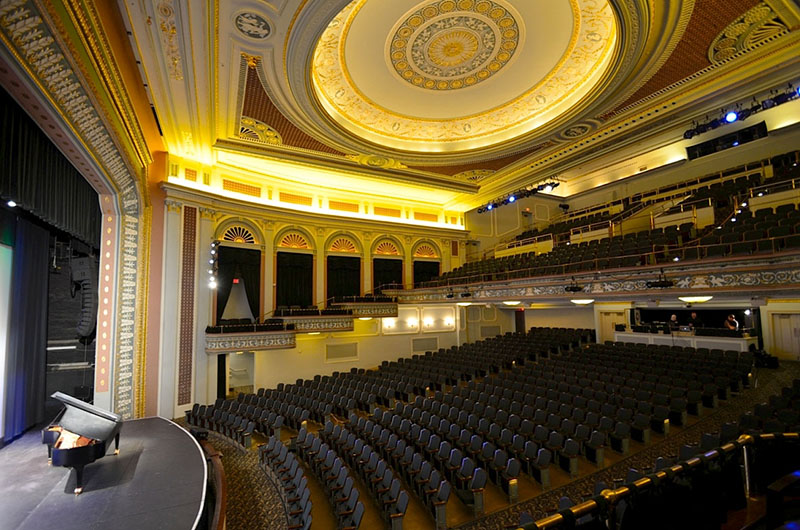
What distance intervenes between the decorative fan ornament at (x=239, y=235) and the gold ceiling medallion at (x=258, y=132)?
328 centimetres

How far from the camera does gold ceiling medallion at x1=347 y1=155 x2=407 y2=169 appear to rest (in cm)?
1162

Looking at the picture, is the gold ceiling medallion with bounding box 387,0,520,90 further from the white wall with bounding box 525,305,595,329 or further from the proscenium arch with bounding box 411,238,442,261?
the white wall with bounding box 525,305,595,329

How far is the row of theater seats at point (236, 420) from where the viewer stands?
7.38 metres

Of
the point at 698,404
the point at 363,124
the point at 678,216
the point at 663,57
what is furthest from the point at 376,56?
the point at 678,216

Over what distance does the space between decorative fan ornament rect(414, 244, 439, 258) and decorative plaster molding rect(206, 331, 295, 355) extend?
6.98m

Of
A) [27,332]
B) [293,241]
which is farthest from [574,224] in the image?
[27,332]

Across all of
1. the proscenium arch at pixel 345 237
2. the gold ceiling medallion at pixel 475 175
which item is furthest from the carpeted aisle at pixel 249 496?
the gold ceiling medallion at pixel 475 175

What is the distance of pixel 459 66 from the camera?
8727 mm

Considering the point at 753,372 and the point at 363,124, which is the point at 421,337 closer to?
the point at 363,124

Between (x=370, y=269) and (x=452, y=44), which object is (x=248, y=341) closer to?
(x=370, y=269)

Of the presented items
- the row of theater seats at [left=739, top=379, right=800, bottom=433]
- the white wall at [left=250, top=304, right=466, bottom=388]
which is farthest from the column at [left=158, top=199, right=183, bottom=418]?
the row of theater seats at [left=739, top=379, right=800, bottom=433]

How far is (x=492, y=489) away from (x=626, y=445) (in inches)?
87.9

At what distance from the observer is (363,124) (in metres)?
10.5

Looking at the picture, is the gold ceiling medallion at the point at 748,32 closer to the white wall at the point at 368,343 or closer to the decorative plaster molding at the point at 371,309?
the decorative plaster molding at the point at 371,309
